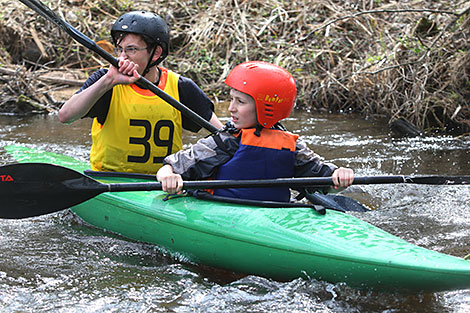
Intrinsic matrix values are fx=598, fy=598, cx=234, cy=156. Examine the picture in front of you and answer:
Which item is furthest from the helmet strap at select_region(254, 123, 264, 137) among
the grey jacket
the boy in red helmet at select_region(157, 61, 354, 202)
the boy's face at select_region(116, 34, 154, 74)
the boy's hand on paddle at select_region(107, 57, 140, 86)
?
the boy's face at select_region(116, 34, 154, 74)

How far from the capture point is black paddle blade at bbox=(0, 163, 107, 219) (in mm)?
3223

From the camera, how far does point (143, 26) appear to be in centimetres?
356

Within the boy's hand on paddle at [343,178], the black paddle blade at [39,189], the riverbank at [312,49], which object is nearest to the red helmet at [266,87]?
the boy's hand on paddle at [343,178]

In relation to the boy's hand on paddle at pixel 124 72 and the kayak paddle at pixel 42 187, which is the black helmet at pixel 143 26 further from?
the kayak paddle at pixel 42 187

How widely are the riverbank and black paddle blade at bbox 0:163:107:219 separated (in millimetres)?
3763

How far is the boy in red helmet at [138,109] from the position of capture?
141 inches

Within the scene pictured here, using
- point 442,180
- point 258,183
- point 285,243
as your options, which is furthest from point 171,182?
point 442,180

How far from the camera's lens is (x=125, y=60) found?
338cm

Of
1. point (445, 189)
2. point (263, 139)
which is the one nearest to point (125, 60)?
point (263, 139)

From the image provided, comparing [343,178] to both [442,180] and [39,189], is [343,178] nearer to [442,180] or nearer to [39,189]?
[442,180]

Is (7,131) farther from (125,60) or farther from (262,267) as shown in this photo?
(262,267)

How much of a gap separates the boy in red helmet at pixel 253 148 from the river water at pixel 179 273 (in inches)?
19.6

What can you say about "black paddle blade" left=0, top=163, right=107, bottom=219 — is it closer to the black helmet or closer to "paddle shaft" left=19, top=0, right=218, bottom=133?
"paddle shaft" left=19, top=0, right=218, bottom=133

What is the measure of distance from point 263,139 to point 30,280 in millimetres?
1356
